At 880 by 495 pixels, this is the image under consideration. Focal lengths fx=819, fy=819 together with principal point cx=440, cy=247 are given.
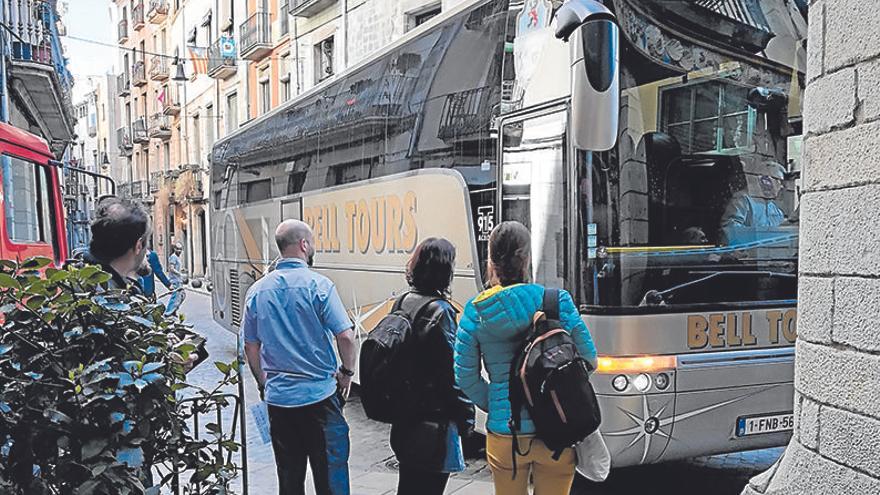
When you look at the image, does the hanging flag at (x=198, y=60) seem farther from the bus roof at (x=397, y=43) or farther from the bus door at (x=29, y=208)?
the bus door at (x=29, y=208)

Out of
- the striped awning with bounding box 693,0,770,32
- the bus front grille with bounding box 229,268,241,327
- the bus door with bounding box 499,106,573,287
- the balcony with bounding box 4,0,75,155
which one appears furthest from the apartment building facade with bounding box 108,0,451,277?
the striped awning with bounding box 693,0,770,32

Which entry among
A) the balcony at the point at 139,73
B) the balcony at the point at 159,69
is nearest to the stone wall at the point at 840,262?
the balcony at the point at 159,69

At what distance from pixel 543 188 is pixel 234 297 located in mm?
9064

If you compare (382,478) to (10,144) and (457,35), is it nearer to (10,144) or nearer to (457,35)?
(457,35)

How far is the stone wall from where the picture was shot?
6.84ft

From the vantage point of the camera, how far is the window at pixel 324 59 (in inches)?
933

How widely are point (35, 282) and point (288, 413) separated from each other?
2167 mm

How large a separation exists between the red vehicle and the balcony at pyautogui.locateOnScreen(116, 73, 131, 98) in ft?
156

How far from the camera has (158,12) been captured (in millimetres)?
43500

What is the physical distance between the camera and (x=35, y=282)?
2527 millimetres

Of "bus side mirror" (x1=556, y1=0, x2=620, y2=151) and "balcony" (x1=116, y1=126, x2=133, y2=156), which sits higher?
"balcony" (x1=116, y1=126, x2=133, y2=156)

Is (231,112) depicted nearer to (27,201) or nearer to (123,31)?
(123,31)

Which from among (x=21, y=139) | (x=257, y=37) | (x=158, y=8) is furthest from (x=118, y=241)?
(x=158, y=8)

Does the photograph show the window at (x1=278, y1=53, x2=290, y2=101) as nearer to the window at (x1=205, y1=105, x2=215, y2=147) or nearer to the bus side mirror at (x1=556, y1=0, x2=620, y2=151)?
the window at (x1=205, y1=105, x2=215, y2=147)
